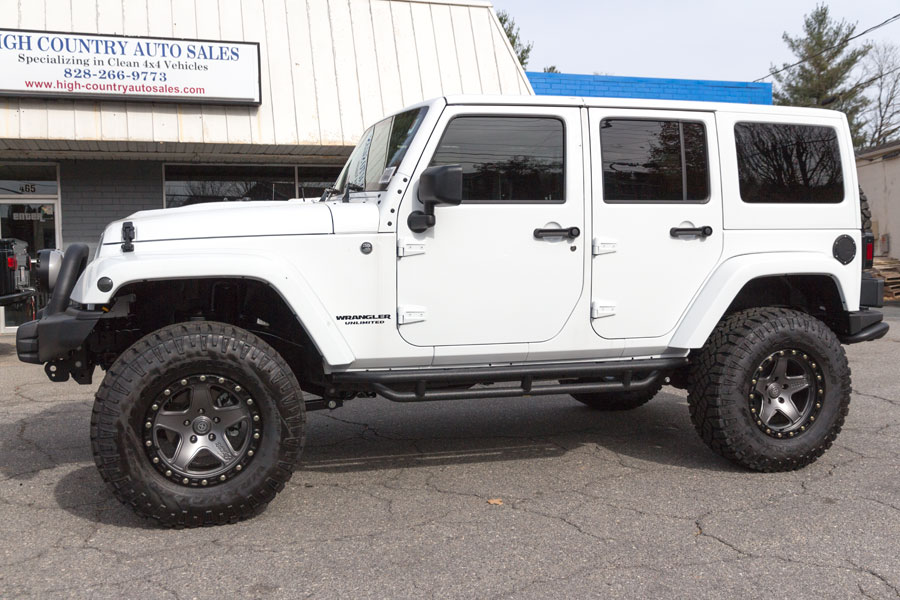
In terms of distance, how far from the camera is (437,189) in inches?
158

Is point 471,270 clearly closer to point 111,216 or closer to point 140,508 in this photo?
point 140,508

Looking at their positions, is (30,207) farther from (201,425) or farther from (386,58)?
(201,425)

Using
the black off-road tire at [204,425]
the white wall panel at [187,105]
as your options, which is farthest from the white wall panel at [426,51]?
the black off-road tire at [204,425]

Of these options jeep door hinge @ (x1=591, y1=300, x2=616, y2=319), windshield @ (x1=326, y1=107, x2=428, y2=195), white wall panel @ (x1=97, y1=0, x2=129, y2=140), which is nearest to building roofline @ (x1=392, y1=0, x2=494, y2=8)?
white wall panel @ (x1=97, y1=0, x2=129, y2=140)

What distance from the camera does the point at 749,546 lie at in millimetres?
3699

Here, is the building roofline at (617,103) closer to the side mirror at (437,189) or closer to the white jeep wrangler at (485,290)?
the white jeep wrangler at (485,290)

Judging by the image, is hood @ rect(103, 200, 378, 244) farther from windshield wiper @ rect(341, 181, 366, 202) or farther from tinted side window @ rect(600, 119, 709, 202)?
tinted side window @ rect(600, 119, 709, 202)

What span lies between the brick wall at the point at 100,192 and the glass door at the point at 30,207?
190 millimetres

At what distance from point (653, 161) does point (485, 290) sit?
128 centimetres

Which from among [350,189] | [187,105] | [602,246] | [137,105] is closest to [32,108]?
[137,105]

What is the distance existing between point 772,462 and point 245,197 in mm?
9555

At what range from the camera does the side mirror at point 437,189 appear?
3986 mm

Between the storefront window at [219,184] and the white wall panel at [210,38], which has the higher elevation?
the white wall panel at [210,38]

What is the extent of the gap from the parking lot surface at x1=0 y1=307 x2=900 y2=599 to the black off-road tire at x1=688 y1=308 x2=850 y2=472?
0.17 m
